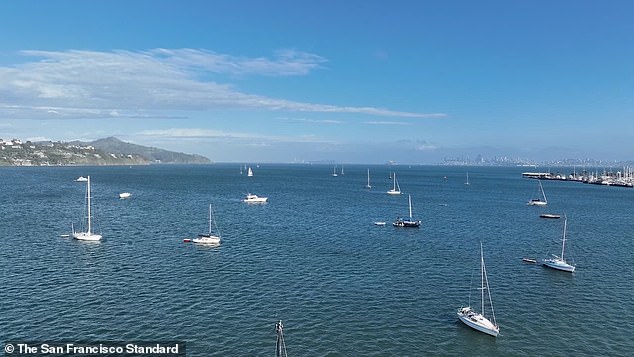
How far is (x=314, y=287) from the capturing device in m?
62.2

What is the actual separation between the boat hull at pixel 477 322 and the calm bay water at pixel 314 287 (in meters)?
0.89

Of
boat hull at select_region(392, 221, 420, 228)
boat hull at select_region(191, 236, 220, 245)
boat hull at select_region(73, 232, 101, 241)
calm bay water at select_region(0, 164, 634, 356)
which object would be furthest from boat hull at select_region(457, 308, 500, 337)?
boat hull at select_region(73, 232, 101, 241)

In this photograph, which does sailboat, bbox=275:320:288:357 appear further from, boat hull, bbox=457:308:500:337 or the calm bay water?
boat hull, bbox=457:308:500:337

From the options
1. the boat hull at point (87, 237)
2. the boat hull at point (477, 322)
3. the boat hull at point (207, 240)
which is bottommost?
the boat hull at point (477, 322)

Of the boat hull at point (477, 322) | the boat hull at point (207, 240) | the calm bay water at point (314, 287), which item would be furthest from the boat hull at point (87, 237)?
the boat hull at point (477, 322)

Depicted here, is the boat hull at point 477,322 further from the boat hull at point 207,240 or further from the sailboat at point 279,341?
the boat hull at point 207,240

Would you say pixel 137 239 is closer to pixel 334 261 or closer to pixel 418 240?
pixel 334 261

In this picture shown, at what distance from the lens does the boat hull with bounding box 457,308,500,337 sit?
47312 mm

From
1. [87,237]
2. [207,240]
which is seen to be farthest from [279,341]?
[87,237]

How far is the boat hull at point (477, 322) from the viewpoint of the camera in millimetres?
47312

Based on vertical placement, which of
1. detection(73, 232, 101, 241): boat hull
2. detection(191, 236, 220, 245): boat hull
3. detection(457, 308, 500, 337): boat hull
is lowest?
detection(457, 308, 500, 337): boat hull

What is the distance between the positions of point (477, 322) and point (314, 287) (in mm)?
Answer: 22960

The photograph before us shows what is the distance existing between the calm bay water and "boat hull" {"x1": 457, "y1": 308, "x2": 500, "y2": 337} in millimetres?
894

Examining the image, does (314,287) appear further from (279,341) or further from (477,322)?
(279,341)
